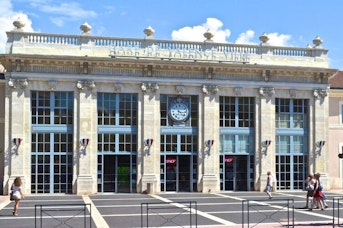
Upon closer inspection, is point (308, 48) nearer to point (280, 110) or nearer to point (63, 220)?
point (280, 110)

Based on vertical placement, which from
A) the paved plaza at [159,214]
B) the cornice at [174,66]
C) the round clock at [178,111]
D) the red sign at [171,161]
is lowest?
the paved plaza at [159,214]

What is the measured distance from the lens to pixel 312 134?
115ft

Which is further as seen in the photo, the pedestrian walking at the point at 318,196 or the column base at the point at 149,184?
the column base at the point at 149,184

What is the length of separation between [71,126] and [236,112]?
9983 mm

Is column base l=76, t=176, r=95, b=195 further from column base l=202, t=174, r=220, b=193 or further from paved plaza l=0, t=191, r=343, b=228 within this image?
column base l=202, t=174, r=220, b=193

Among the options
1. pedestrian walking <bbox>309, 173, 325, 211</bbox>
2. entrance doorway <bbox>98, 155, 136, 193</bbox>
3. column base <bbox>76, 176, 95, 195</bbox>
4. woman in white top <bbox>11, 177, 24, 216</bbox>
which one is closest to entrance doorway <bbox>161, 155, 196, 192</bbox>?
entrance doorway <bbox>98, 155, 136, 193</bbox>

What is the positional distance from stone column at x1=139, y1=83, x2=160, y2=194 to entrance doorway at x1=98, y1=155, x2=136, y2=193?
756mm

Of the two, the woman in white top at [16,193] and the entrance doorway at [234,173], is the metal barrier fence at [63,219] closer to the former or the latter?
the woman in white top at [16,193]

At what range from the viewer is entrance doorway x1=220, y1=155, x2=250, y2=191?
33.8m

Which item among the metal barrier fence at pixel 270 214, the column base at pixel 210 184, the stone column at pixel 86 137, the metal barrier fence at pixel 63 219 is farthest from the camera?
the column base at pixel 210 184

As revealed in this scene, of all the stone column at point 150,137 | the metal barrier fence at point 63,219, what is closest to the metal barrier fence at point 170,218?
the metal barrier fence at point 63,219

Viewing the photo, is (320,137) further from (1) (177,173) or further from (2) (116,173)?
(2) (116,173)

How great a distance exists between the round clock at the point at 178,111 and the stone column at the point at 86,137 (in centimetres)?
460

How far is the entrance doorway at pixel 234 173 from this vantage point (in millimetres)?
33781
